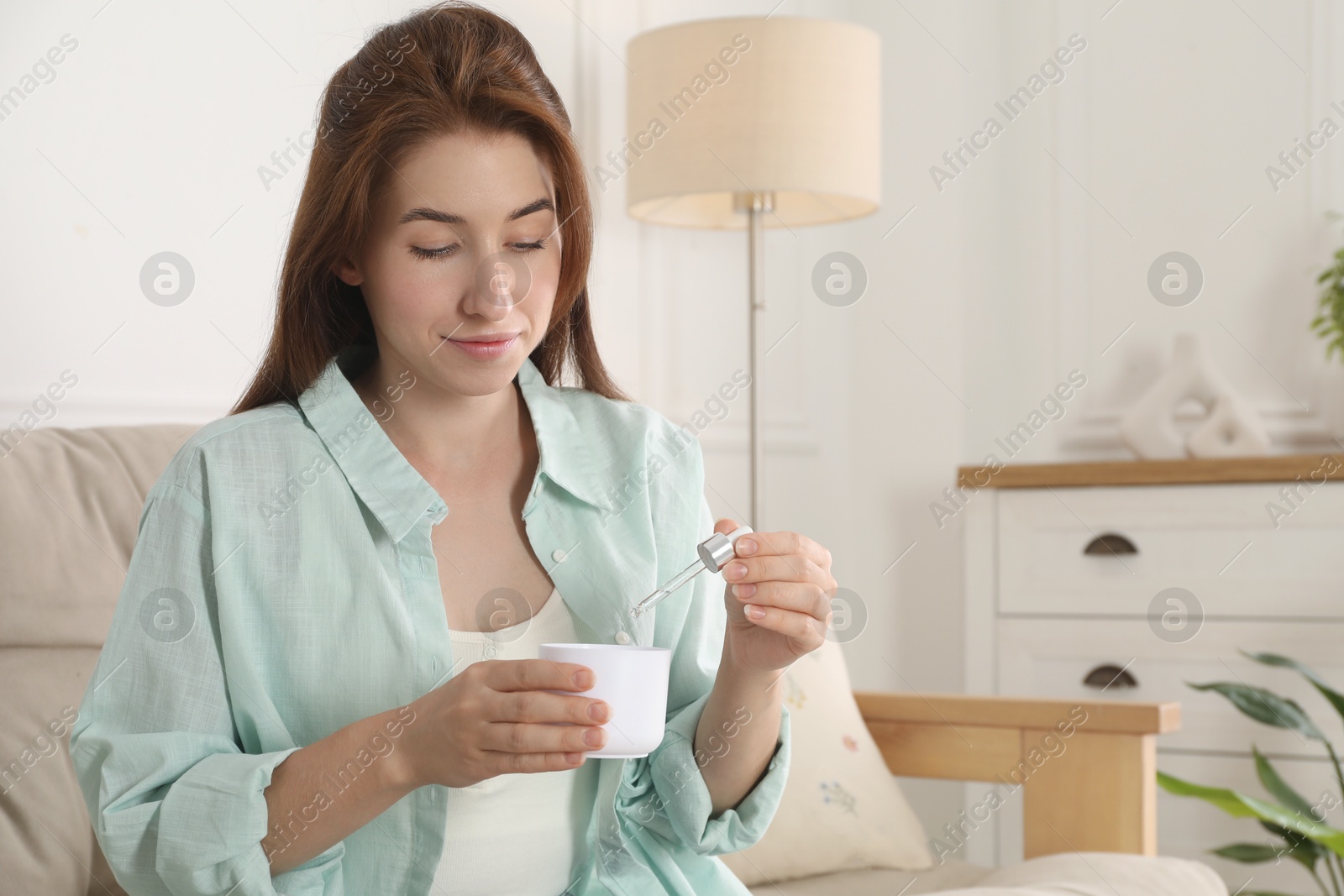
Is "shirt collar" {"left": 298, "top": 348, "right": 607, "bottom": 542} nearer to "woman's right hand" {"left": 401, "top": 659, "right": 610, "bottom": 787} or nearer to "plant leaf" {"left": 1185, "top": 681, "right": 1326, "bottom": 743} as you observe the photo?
"woman's right hand" {"left": 401, "top": 659, "right": 610, "bottom": 787}

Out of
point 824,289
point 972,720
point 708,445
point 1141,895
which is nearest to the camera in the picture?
point 1141,895

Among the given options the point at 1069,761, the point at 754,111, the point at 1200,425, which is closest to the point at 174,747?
the point at 1069,761

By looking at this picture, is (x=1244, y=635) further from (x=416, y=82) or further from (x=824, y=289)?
(x=416, y=82)

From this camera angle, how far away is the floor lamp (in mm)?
2242

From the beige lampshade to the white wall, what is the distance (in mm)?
252

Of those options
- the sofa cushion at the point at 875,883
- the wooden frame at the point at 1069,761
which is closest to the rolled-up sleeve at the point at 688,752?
the sofa cushion at the point at 875,883

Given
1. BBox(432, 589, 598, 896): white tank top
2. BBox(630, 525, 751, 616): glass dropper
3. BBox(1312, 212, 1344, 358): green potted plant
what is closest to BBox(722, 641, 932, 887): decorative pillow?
BBox(432, 589, 598, 896): white tank top

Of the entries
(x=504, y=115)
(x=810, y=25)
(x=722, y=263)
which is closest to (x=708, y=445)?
(x=722, y=263)

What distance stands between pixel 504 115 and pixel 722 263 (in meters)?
1.79

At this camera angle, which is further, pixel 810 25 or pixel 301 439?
pixel 810 25

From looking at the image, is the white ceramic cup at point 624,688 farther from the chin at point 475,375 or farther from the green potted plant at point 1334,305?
the green potted plant at point 1334,305

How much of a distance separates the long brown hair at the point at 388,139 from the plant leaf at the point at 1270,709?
151 centimetres

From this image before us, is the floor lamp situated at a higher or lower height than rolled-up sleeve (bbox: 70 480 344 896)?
higher

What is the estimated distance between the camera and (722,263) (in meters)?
2.86
